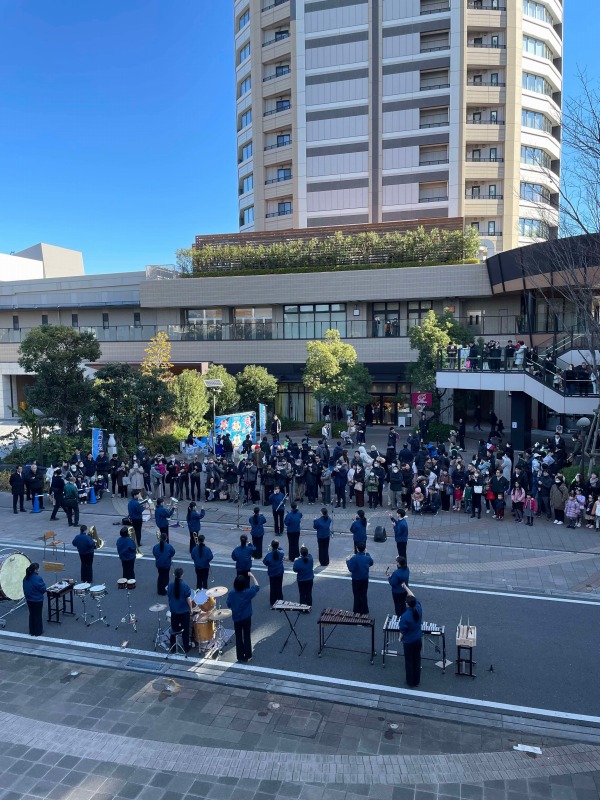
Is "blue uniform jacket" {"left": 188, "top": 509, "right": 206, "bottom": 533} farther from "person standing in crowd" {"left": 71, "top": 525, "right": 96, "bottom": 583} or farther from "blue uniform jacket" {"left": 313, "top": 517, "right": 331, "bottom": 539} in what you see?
"blue uniform jacket" {"left": 313, "top": 517, "right": 331, "bottom": 539}

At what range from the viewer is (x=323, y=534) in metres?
12.7

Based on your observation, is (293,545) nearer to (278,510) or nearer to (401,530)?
(278,510)

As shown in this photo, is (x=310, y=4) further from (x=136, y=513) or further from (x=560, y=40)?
(x=136, y=513)

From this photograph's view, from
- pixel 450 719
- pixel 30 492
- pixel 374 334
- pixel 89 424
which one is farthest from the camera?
pixel 374 334

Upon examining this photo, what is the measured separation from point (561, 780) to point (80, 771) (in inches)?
212

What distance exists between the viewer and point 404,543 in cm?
1278

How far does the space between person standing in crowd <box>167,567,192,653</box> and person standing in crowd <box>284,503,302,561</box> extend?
3.83 metres

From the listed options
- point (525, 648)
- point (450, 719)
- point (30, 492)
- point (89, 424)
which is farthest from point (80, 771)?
point (89, 424)

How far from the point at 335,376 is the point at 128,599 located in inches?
829

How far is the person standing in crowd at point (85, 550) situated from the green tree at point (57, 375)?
14.9 m

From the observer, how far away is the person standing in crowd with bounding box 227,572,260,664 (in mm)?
8938

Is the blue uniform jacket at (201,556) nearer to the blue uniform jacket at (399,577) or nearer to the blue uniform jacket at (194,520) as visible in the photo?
the blue uniform jacket at (194,520)

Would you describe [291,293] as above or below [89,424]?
above

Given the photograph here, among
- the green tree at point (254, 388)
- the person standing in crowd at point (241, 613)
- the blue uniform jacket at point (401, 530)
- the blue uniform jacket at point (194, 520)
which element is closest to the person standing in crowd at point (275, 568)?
the person standing in crowd at point (241, 613)
